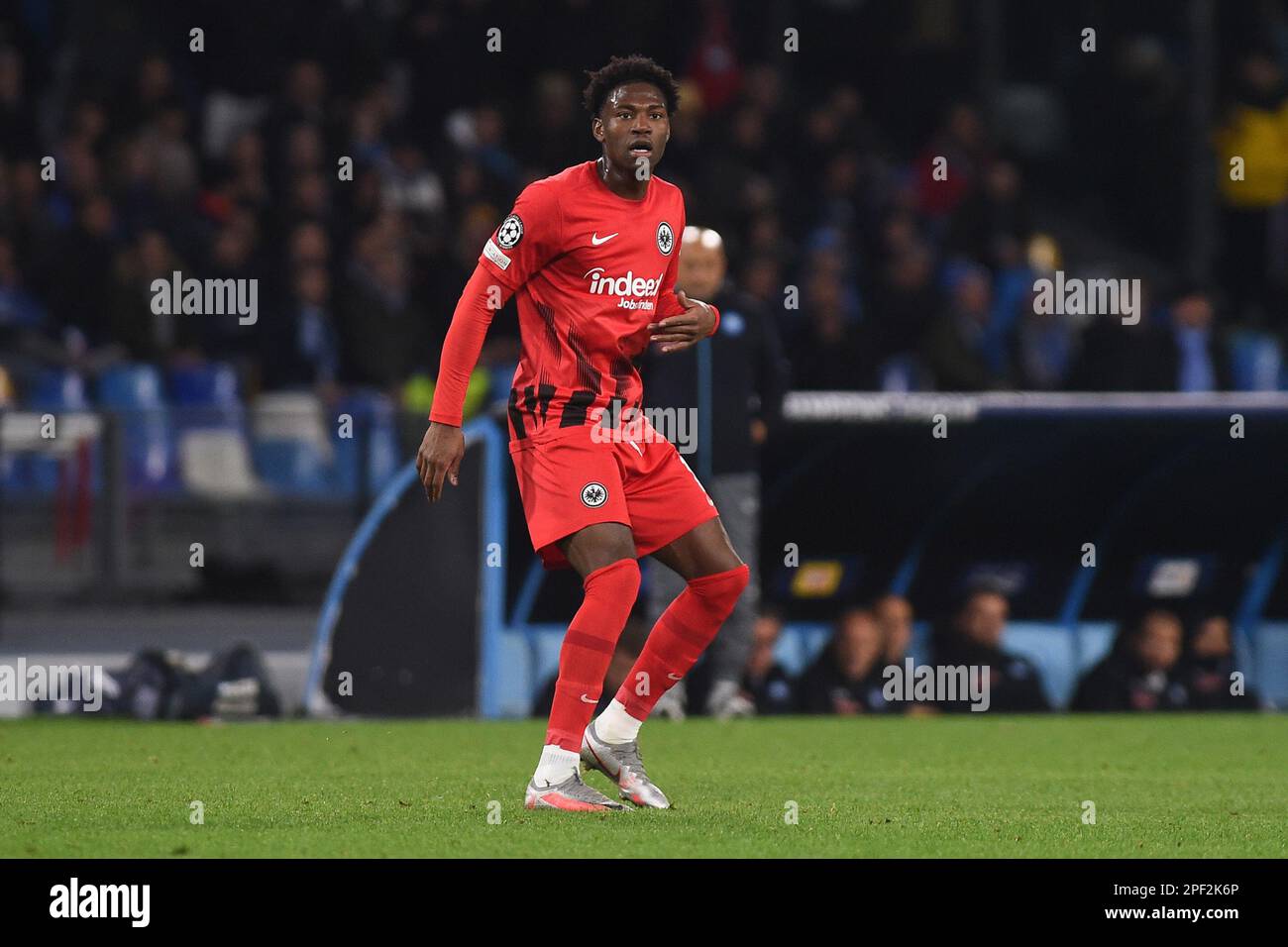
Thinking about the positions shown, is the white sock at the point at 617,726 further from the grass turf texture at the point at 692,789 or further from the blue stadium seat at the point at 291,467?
the blue stadium seat at the point at 291,467

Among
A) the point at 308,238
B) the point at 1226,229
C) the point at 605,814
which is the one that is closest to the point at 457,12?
the point at 308,238

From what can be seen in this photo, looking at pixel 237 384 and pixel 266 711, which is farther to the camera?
pixel 237 384

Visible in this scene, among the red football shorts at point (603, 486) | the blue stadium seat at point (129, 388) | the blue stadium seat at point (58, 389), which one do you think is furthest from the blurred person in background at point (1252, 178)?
the red football shorts at point (603, 486)

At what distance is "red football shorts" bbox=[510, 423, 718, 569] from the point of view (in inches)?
246

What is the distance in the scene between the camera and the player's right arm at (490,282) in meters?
6.20

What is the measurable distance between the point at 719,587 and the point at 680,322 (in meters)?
0.78

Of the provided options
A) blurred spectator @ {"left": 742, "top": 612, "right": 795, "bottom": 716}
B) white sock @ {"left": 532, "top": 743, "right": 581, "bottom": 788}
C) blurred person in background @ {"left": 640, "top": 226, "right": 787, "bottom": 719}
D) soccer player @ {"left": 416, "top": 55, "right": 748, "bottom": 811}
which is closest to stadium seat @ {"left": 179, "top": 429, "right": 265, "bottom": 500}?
blurred person in background @ {"left": 640, "top": 226, "right": 787, "bottom": 719}

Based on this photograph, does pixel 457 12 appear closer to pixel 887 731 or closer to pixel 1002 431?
pixel 1002 431

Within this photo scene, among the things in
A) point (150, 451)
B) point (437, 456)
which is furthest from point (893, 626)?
point (437, 456)

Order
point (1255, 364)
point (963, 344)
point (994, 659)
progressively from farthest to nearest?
point (1255, 364) < point (963, 344) < point (994, 659)

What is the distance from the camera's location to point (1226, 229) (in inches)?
668

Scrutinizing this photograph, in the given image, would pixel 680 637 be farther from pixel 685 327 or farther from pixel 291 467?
pixel 291 467

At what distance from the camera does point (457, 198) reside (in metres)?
14.0

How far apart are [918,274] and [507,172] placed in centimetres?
274
